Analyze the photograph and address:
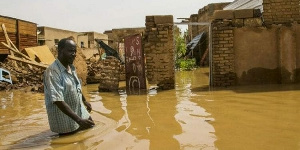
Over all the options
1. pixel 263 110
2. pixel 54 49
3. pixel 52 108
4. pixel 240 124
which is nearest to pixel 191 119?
pixel 240 124

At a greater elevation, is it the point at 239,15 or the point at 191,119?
the point at 239,15

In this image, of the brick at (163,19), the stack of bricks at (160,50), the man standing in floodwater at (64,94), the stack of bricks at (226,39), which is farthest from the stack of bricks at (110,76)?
the man standing in floodwater at (64,94)

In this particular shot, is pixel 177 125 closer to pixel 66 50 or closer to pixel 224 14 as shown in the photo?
pixel 66 50

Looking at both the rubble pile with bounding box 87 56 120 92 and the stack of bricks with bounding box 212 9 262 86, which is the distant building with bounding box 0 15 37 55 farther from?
the stack of bricks with bounding box 212 9 262 86

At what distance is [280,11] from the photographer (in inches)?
315

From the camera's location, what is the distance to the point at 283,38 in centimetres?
778

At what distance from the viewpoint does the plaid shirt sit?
3.17 metres

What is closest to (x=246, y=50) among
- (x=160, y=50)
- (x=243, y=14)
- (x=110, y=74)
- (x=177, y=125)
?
(x=243, y=14)

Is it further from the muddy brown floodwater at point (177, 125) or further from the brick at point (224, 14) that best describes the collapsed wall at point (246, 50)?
the muddy brown floodwater at point (177, 125)

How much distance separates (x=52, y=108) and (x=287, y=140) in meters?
2.55

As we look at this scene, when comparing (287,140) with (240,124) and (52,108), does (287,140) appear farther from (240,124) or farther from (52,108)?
(52,108)

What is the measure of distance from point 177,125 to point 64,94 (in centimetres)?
153

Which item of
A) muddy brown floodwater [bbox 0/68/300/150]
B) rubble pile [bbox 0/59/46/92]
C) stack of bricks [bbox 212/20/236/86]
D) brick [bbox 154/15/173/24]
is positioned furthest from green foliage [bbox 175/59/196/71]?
muddy brown floodwater [bbox 0/68/300/150]

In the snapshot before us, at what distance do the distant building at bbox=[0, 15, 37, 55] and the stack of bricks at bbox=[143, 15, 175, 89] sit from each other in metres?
10.2
